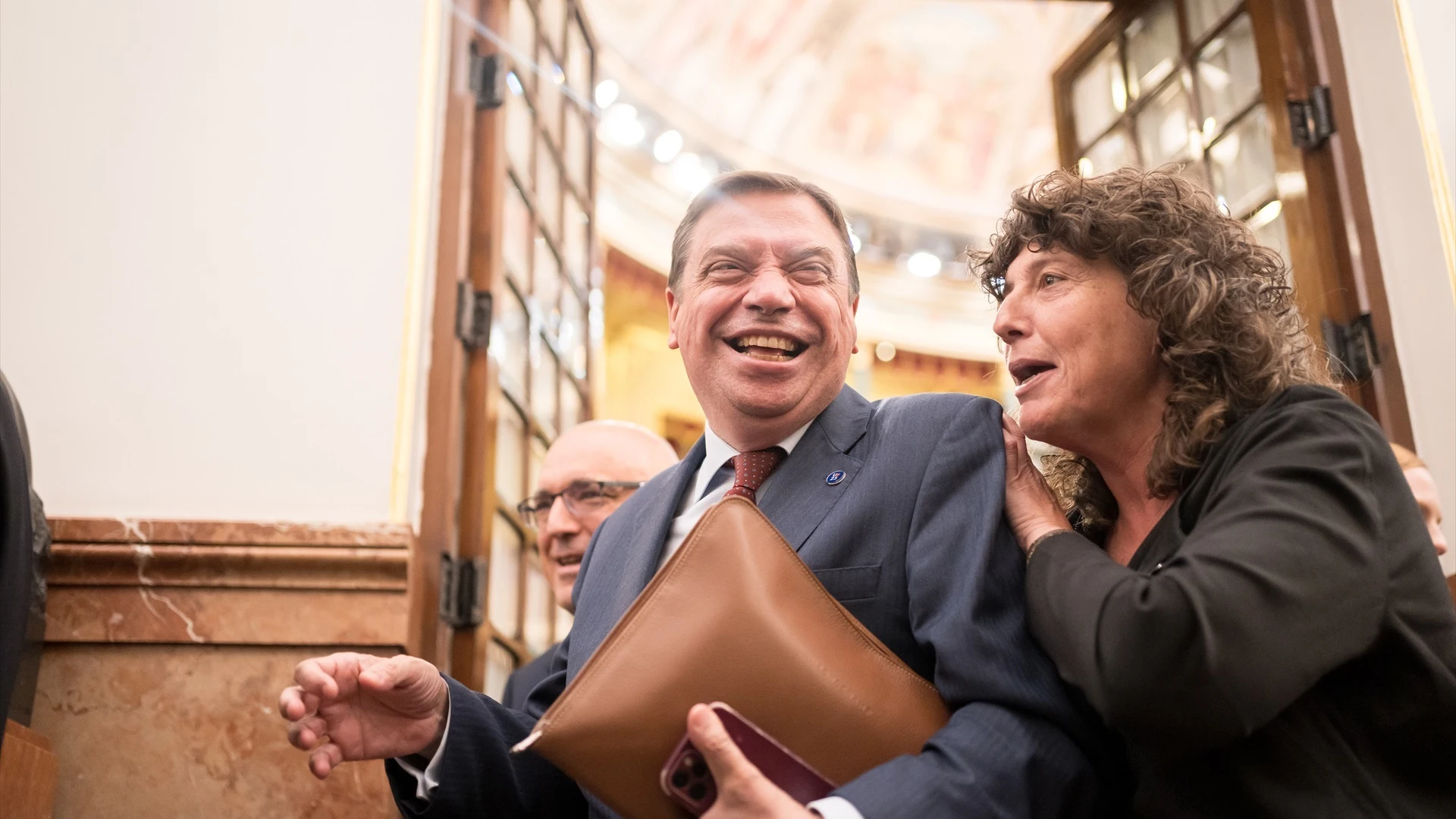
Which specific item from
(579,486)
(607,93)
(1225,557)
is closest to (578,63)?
(579,486)

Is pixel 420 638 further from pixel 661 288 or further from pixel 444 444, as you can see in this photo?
pixel 661 288

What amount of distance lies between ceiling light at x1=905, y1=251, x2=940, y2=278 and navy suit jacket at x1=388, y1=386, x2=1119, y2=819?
976cm

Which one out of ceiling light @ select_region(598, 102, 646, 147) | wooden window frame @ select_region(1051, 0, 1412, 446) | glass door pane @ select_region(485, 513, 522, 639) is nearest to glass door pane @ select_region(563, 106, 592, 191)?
glass door pane @ select_region(485, 513, 522, 639)

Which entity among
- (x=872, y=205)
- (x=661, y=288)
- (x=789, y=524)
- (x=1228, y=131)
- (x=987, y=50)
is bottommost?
(x=789, y=524)

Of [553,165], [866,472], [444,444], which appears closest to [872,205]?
[553,165]

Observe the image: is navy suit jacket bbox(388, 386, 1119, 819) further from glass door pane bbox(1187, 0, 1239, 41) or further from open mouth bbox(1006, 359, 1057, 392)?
glass door pane bbox(1187, 0, 1239, 41)

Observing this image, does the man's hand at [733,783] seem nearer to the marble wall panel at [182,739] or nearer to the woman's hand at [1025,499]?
the woman's hand at [1025,499]

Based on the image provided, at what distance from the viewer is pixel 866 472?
5.87 ft

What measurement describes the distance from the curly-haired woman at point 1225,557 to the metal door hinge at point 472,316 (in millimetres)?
1703

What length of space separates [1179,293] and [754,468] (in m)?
0.65

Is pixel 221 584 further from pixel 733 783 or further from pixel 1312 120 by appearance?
pixel 1312 120

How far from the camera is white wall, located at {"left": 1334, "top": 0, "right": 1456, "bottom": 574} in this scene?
9.93 feet

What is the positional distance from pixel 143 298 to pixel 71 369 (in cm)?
21

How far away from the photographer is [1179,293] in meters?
1.79
